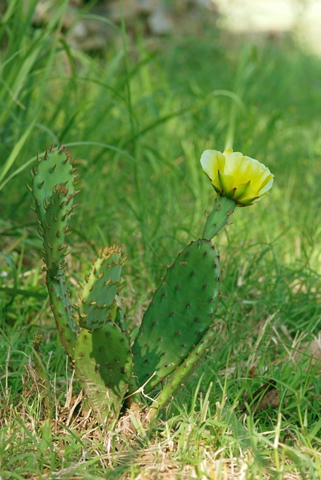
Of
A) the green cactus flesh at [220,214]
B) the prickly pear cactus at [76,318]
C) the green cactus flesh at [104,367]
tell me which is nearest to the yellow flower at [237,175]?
the green cactus flesh at [220,214]

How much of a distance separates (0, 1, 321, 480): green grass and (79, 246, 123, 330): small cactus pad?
26cm

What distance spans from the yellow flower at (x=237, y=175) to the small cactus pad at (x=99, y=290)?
0.81 feet

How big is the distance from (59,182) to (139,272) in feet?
2.47

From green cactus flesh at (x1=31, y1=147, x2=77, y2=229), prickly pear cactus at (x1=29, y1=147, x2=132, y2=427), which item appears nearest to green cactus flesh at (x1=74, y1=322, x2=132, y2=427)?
prickly pear cactus at (x1=29, y1=147, x2=132, y2=427)

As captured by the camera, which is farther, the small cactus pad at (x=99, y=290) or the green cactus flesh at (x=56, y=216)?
the green cactus flesh at (x=56, y=216)

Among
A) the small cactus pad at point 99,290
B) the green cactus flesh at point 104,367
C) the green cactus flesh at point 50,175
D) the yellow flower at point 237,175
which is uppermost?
the yellow flower at point 237,175

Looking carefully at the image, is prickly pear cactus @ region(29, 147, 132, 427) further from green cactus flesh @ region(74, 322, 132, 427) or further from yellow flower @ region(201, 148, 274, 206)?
yellow flower @ region(201, 148, 274, 206)

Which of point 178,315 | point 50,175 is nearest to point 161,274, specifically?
point 178,315

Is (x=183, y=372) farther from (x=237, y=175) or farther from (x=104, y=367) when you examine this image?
(x=237, y=175)

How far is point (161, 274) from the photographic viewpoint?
1.92 m

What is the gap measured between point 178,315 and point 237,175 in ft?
1.01

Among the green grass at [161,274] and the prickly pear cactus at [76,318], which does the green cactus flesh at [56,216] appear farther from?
the green grass at [161,274]

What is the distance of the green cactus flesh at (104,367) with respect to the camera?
3.94 feet

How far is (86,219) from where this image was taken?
2.24 meters
